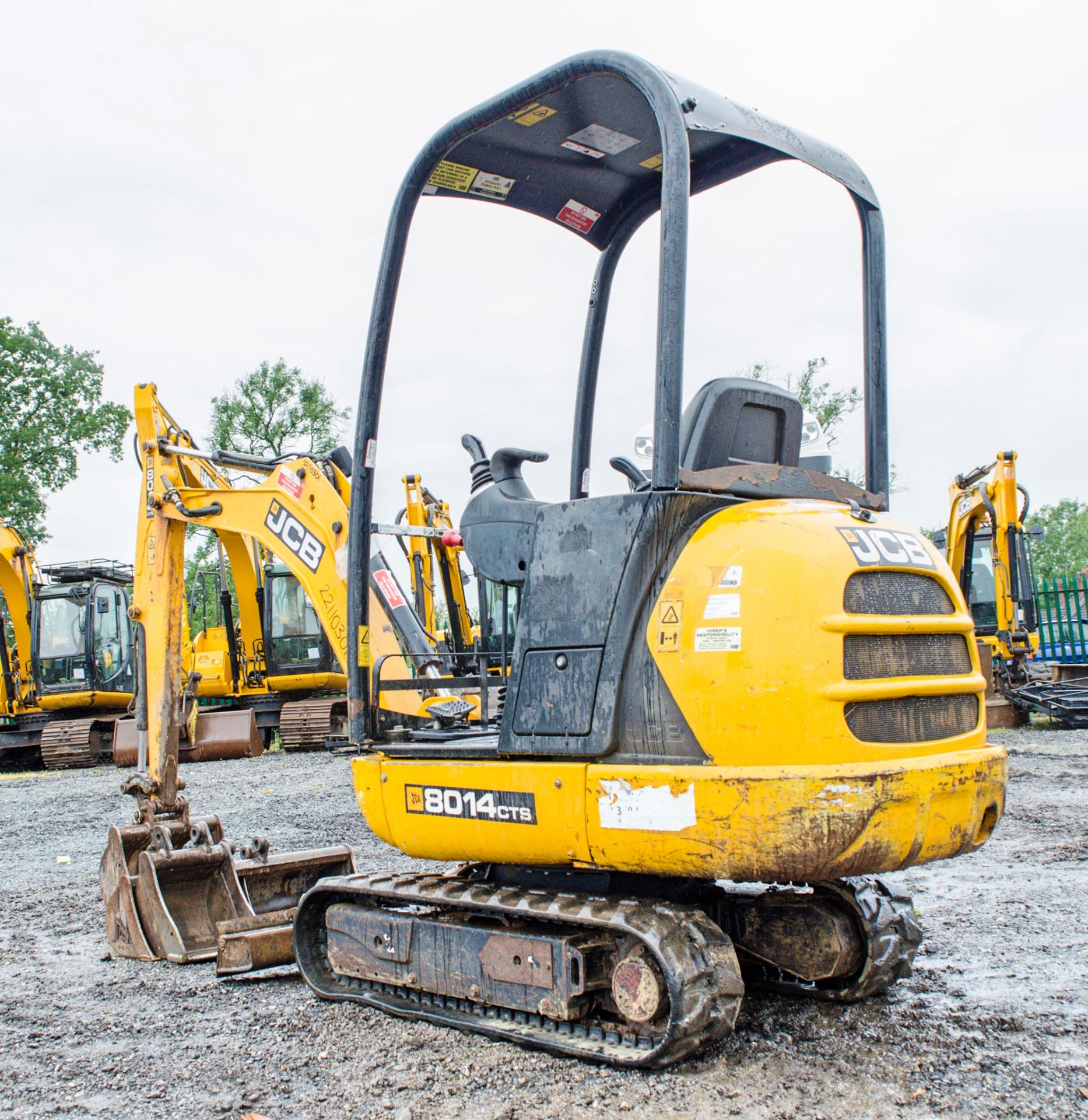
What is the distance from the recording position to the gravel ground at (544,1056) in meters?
2.93

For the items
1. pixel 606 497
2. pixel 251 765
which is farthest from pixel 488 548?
pixel 251 765

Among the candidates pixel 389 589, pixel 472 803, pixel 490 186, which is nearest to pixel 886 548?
pixel 472 803

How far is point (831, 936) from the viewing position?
3.57 m

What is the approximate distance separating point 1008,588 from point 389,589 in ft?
35.9

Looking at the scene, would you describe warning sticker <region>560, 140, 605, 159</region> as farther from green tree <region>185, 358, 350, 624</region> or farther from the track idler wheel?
green tree <region>185, 358, 350, 624</region>

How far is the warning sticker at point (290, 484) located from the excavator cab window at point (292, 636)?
11.6m

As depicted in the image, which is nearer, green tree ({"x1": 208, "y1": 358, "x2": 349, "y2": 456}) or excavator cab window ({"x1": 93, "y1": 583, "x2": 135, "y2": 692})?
excavator cab window ({"x1": 93, "y1": 583, "x2": 135, "y2": 692})

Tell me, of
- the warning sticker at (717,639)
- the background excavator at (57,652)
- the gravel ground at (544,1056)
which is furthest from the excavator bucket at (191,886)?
the background excavator at (57,652)

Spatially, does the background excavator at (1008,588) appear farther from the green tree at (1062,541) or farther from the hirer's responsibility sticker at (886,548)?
the green tree at (1062,541)

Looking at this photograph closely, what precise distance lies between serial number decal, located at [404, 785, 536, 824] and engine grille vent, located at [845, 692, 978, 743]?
0.98 metres

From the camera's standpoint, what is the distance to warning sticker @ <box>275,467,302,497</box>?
573 cm

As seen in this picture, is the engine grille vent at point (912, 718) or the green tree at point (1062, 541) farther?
the green tree at point (1062, 541)

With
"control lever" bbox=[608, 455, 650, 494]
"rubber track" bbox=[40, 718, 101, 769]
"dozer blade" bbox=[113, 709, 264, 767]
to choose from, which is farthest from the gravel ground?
"rubber track" bbox=[40, 718, 101, 769]

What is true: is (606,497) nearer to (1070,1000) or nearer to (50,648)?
(1070,1000)
